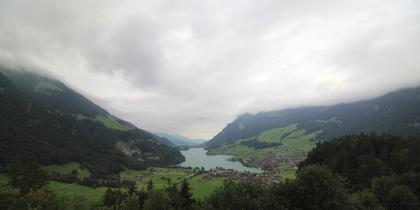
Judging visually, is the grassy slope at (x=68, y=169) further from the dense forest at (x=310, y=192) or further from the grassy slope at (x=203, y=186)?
the dense forest at (x=310, y=192)

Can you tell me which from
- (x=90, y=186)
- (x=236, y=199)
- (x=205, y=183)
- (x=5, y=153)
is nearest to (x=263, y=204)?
(x=236, y=199)

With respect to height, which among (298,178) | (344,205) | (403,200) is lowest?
(403,200)

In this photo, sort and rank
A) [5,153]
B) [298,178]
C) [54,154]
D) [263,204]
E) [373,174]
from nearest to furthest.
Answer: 1. [263,204]
2. [298,178]
3. [373,174]
4. [5,153]
5. [54,154]

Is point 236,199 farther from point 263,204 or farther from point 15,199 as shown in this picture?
point 15,199

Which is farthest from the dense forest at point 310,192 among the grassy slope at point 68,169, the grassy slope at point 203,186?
the grassy slope at point 68,169

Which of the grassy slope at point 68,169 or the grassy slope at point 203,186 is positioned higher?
the grassy slope at point 68,169

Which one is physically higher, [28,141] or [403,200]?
[28,141]
